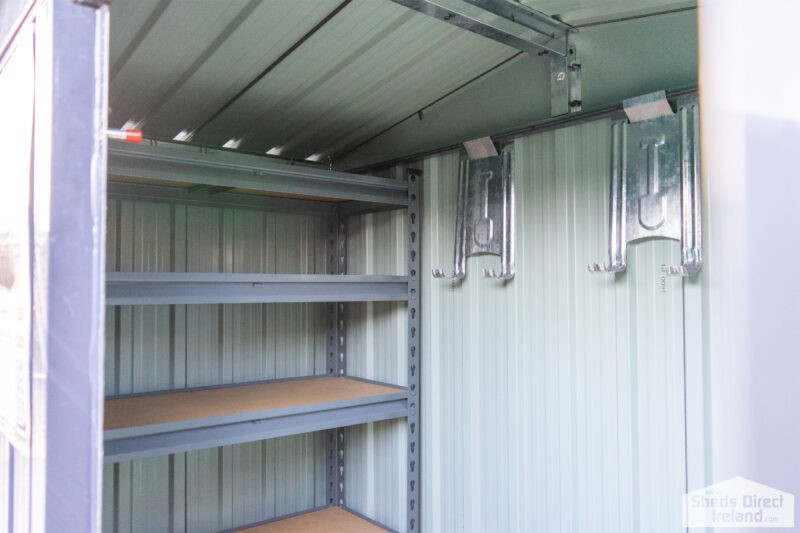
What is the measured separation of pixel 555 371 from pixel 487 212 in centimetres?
56

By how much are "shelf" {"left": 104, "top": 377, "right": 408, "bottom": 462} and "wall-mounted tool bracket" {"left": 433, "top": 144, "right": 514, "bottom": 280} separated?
569 millimetres

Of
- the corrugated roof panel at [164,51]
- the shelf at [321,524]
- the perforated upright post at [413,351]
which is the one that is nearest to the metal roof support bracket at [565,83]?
the perforated upright post at [413,351]

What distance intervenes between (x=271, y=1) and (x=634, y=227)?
42.1 inches

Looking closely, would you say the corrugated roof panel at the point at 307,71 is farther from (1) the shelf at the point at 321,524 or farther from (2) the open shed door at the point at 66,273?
(1) the shelf at the point at 321,524

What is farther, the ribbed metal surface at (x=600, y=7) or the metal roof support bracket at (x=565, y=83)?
the metal roof support bracket at (x=565, y=83)

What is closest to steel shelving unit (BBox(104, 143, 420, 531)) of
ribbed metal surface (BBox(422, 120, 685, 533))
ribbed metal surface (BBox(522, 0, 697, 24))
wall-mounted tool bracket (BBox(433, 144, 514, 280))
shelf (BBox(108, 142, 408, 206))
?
shelf (BBox(108, 142, 408, 206))

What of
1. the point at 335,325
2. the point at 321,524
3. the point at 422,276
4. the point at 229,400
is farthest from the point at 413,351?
the point at 321,524

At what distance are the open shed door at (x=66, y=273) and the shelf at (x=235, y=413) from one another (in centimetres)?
93

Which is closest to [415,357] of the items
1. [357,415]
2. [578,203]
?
[357,415]

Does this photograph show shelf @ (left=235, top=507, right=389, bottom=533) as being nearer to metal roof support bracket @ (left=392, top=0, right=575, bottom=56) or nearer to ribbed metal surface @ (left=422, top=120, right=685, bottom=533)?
ribbed metal surface @ (left=422, top=120, right=685, bottom=533)

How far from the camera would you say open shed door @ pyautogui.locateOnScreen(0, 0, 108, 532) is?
2.35 feet

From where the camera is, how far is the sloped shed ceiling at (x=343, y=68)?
1477 mm

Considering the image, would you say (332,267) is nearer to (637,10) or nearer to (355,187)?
(355,187)

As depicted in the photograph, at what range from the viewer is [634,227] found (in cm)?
154
